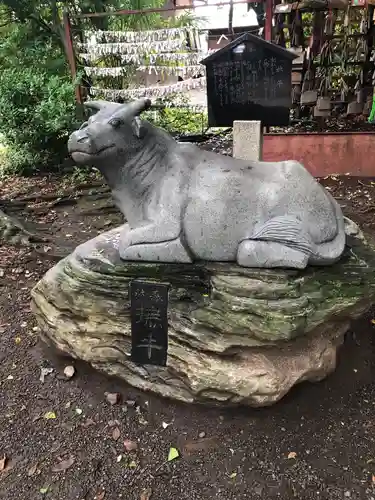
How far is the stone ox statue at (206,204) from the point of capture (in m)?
3.11

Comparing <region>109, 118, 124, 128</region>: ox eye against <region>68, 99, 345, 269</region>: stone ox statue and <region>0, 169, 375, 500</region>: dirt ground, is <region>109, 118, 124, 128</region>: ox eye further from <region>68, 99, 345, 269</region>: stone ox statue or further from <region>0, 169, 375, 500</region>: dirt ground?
<region>0, 169, 375, 500</region>: dirt ground

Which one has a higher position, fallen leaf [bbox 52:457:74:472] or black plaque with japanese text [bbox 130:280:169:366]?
black plaque with japanese text [bbox 130:280:169:366]

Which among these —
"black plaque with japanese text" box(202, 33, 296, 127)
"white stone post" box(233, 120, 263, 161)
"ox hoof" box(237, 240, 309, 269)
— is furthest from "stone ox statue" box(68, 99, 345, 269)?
"black plaque with japanese text" box(202, 33, 296, 127)

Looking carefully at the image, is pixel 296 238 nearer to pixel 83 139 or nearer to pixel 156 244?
pixel 156 244

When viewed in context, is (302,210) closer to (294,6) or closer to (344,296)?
(344,296)

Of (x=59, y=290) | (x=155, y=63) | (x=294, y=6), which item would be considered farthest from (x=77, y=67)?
(x=59, y=290)

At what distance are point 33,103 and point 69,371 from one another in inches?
261

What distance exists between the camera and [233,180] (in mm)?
3201

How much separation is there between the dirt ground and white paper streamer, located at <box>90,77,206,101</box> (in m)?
5.56

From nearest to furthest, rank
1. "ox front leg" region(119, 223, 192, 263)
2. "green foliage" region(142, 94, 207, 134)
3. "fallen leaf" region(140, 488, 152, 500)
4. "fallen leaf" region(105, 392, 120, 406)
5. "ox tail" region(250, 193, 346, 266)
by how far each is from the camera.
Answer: "fallen leaf" region(140, 488, 152, 500), "ox tail" region(250, 193, 346, 266), "ox front leg" region(119, 223, 192, 263), "fallen leaf" region(105, 392, 120, 406), "green foliage" region(142, 94, 207, 134)

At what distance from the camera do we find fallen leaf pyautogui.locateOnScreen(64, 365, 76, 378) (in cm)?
386

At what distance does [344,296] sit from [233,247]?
86 centimetres

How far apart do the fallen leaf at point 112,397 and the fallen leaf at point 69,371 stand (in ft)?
1.28

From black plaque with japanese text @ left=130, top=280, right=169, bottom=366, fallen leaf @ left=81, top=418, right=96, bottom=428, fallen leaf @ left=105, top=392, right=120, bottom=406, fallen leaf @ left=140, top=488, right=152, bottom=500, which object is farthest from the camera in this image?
fallen leaf @ left=105, top=392, right=120, bottom=406
